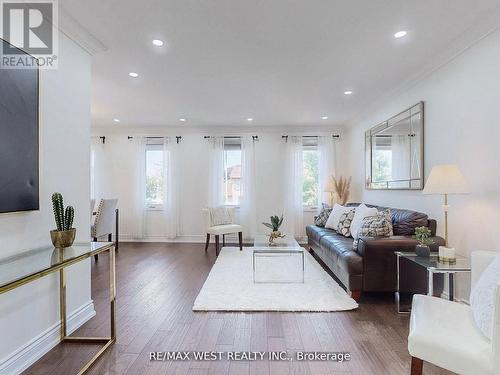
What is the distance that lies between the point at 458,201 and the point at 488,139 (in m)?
0.65

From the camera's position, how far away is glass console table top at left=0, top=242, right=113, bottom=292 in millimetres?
1432

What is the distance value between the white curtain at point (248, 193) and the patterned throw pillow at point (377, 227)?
3.08 m

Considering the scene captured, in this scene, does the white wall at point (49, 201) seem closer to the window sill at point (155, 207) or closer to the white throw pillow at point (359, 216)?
the white throw pillow at point (359, 216)

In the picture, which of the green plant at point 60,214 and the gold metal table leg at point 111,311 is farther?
the gold metal table leg at point 111,311

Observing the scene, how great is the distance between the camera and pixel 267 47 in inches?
106

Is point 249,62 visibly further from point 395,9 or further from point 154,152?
point 154,152

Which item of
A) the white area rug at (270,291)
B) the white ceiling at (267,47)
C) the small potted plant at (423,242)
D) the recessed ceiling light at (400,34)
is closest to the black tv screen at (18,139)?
the white ceiling at (267,47)

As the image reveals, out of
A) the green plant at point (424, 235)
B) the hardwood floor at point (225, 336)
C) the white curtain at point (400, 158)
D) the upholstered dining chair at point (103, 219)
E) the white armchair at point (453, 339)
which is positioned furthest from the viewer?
the upholstered dining chair at point (103, 219)

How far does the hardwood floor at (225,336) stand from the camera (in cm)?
183

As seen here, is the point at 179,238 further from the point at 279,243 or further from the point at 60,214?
the point at 60,214

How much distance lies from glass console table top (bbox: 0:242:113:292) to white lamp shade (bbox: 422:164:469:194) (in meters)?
2.73

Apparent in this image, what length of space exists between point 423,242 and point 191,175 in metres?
4.62

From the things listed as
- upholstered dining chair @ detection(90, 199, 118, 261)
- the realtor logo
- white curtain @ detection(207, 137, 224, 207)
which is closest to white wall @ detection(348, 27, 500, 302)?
the realtor logo

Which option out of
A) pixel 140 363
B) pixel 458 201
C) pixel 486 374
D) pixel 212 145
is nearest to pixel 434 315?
pixel 486 374
